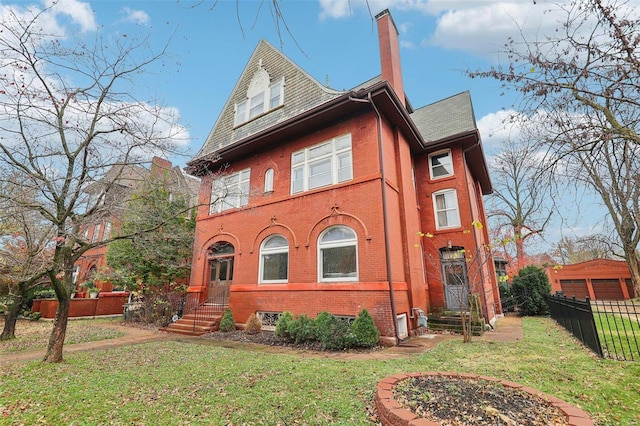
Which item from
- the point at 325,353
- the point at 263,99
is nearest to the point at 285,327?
the point at 325,353

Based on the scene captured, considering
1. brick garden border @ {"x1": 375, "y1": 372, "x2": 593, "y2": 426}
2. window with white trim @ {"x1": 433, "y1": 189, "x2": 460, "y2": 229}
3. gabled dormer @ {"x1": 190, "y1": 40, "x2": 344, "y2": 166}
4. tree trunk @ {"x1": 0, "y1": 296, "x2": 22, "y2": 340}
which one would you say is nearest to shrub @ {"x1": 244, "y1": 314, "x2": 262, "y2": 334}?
gabled dormer @ {"x1": 190, "y1": 40, "x2": 344, "y2": 166}

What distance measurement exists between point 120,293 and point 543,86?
21660 mm

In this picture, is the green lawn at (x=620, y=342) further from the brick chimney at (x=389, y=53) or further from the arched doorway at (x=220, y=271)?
the arched doorway at (x=220, y=271)

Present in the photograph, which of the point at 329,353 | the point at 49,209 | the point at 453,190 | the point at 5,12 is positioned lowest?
the point at 329,353

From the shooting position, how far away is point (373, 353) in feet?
24.0

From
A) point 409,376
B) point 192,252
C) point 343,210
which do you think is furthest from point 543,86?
point 192,252

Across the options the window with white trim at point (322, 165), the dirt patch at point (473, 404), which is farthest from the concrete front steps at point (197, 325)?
the dirt patch at point (473, 404)

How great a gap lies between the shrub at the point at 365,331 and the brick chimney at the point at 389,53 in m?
8.62

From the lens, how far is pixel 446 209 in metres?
13.1

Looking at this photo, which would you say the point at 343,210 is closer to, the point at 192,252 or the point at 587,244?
the point at 192,252

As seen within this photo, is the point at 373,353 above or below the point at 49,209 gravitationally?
below

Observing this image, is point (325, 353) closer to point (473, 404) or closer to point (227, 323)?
point (473, 404)

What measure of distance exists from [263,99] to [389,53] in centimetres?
565

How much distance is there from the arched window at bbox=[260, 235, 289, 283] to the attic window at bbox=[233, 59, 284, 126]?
5694 mm
